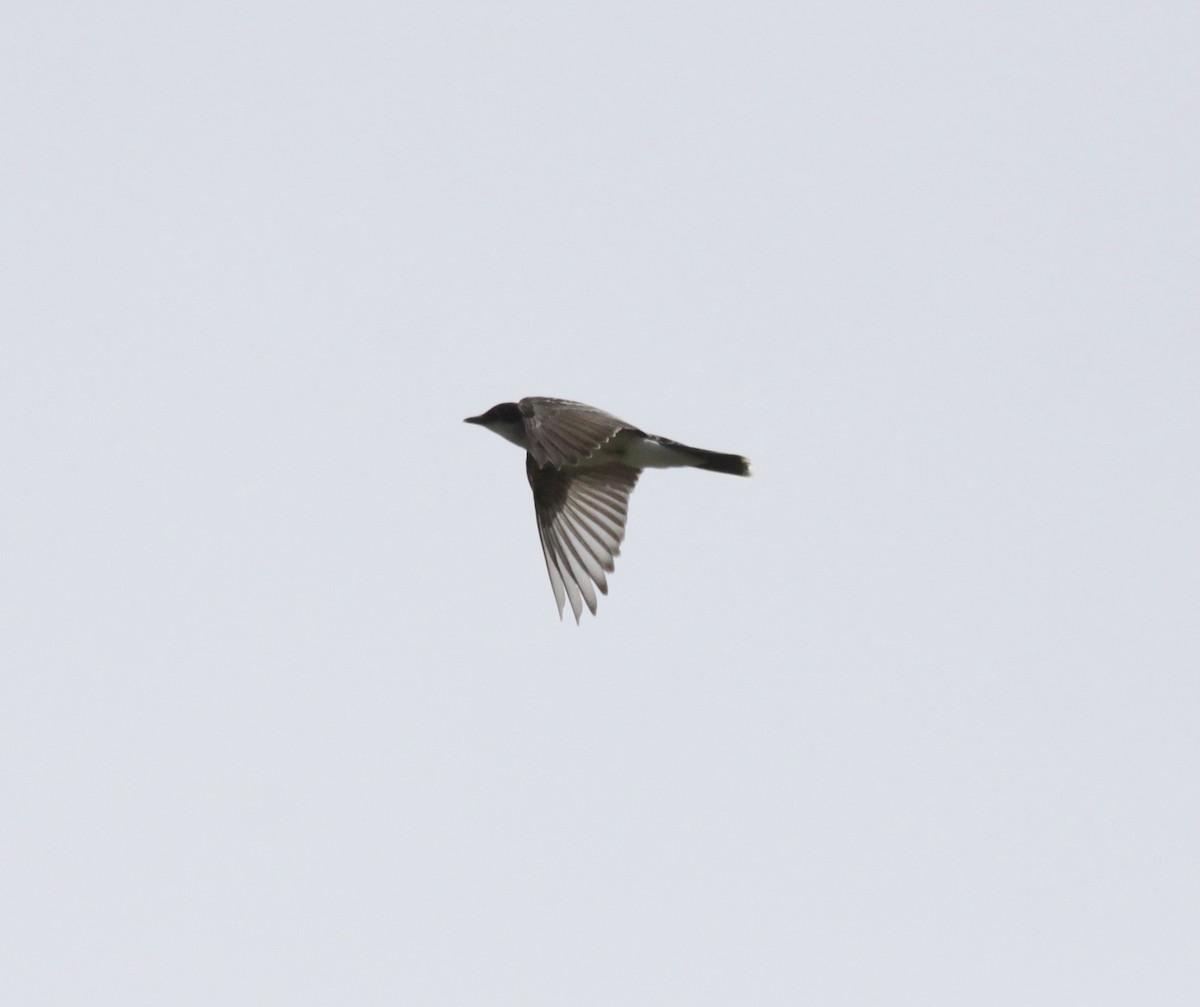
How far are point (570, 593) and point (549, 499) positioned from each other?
0.81 meters

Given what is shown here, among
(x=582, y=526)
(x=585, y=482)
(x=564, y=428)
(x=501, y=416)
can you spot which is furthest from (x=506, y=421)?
(x=564, y=428)

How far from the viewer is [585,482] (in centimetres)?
1366

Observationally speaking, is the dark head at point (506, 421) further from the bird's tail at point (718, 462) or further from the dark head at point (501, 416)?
the bird's tail at point (718, 462)

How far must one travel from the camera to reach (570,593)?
526 inches

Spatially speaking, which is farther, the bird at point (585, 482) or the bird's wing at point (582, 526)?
the bird's wing at point (582, 526)

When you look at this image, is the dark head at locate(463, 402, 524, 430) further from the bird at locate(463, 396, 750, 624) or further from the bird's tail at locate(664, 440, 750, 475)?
the bird's tail at locate(664, 440, 750, 475)

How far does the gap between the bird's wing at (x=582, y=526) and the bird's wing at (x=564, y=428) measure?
466 millimetres

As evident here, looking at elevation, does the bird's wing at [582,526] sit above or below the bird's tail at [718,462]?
below

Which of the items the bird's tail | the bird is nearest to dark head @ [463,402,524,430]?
the bird

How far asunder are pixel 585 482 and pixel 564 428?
3.65 ft

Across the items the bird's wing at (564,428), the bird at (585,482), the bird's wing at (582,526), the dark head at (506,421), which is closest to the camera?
the bird's wing at (564,428)

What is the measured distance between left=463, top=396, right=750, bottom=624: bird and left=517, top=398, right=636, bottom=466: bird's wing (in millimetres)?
13

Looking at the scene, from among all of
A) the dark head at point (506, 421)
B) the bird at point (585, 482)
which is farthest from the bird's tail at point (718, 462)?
the dark head at point (506, 421)

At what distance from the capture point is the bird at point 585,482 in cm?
1317
